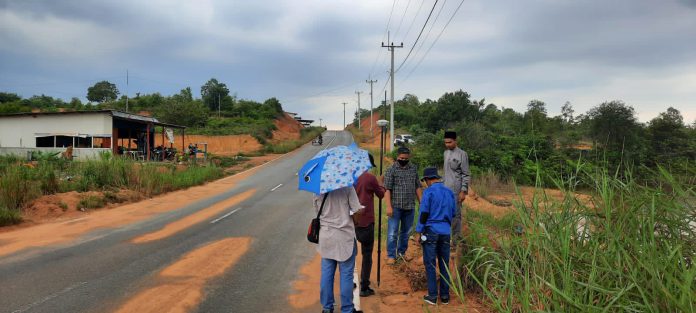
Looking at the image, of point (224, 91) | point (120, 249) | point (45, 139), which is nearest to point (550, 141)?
point (120, 249)

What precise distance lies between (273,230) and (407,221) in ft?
14.6

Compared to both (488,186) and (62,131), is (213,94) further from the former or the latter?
(488,186)

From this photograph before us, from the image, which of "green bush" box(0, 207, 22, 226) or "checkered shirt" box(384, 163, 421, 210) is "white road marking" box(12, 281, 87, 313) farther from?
"green bush" box(0, 207, 22, 226)

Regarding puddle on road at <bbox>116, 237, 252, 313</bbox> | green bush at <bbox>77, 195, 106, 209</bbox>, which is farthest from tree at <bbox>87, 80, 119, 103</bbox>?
puddle on road at <bbox>116, 237, 252, 313</bbox>

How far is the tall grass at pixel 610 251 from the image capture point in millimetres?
2398

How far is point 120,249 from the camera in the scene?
313 inches

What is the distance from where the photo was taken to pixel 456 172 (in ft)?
21.1

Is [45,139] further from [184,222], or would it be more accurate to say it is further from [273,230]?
[273,230]

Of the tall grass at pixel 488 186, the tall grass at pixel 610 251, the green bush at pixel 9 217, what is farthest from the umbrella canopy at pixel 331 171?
the tall grass at pixel 488 186

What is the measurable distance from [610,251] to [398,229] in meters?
4.14

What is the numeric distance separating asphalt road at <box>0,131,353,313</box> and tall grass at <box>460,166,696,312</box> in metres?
2.93

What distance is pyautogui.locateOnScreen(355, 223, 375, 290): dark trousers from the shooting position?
208 inches

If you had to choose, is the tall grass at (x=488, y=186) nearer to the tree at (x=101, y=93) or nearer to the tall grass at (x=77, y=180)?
the tall grass at (x=77, y=180)

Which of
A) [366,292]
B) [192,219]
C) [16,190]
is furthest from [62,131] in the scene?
[366,292]
